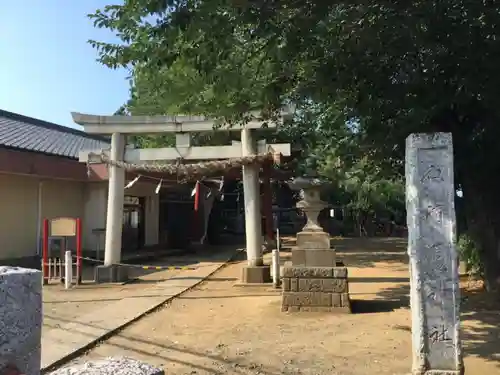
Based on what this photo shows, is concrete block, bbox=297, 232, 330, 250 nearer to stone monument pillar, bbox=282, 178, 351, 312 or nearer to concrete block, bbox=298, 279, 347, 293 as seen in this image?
stone monument pillar, bbox=282, 178, 351, 312

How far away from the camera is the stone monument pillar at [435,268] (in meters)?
5.12

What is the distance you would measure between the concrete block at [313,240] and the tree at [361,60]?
209 centimetres

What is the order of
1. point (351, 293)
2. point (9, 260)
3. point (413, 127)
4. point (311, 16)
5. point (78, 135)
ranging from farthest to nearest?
point (78, 135) < point (9, 260) < point (351, 293) < point (413, 127) < point (311, 16)

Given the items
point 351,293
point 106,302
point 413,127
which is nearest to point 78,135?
point 106,302

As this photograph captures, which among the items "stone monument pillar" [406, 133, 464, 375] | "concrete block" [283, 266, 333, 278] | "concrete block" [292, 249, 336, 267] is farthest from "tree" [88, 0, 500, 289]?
"concrete block" [283, 266, 333, 278]

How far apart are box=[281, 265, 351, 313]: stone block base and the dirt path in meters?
0.31

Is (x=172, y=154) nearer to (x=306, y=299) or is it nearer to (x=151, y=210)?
(x=306, y=299)

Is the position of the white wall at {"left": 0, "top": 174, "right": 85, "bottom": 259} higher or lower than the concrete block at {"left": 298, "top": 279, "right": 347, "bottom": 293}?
higher

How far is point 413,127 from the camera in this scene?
26.9ft

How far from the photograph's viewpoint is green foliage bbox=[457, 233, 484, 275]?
11594mm

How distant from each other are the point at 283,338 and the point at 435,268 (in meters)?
2.98

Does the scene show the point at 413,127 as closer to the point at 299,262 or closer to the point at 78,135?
the point at 299,262

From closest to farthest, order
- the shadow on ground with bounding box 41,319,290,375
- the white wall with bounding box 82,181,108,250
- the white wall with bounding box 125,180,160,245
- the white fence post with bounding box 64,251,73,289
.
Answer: the shadow on ground with bounding box 41,319,290,375 → the white fence post with bounding box 64,251,73,289 → the white wall with bounding box 82,181,108,250 → the white wall with bounding box 125,180,160,245

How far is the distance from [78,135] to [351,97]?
65.9 ft
